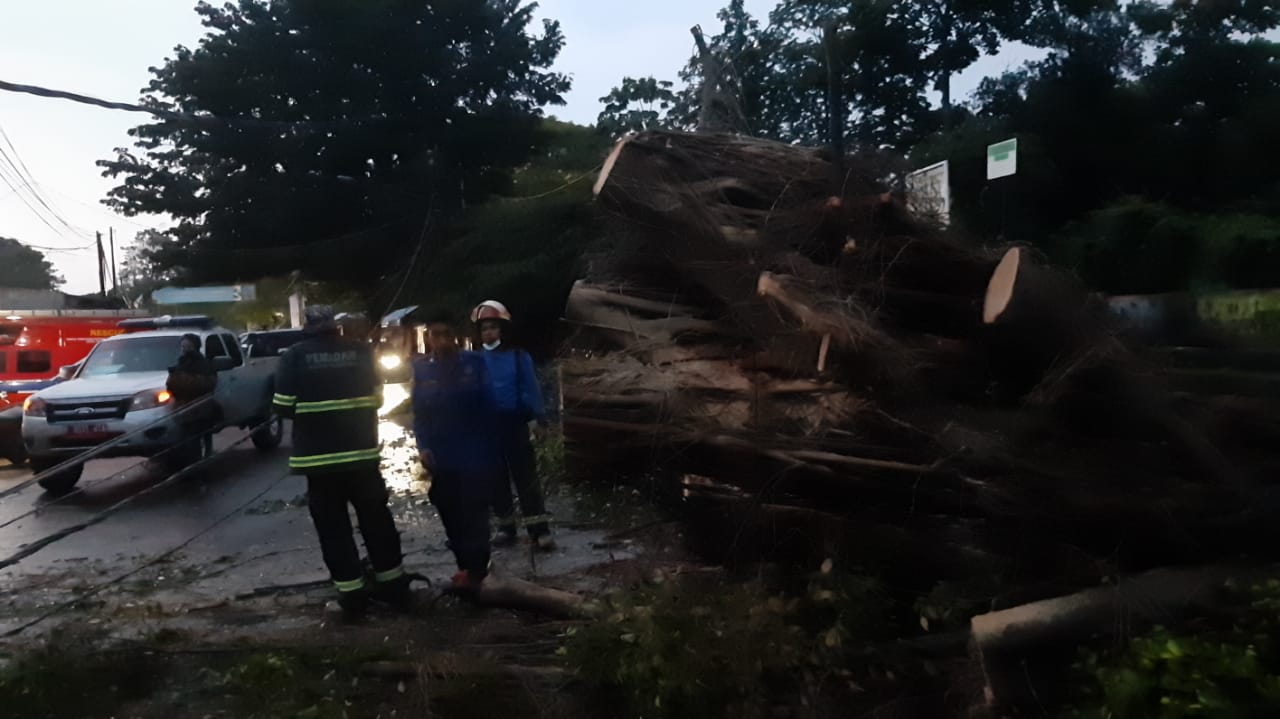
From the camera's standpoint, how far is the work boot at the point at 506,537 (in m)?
7.61

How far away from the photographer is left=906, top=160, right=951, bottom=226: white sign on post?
5879 mm

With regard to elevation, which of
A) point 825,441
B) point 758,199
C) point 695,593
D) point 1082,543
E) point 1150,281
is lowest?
point 695,593

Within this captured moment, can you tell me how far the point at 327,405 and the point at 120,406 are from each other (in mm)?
6898

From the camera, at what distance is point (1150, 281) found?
9164mm

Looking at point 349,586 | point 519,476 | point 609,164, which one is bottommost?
point 349,586

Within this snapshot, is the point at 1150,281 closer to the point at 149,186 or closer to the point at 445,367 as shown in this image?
the point at 445,367

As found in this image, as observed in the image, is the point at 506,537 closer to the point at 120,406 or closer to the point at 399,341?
the point at 120,406

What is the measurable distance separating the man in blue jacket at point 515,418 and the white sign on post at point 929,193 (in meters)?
2.77

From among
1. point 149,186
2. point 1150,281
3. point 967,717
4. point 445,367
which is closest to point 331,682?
point 445,367

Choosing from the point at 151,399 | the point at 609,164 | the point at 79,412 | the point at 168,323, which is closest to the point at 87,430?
the point at 79,412

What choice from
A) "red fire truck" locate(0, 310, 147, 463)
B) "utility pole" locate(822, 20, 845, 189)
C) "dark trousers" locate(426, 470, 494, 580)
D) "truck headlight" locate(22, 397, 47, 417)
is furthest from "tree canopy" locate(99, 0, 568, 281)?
"dark trousers" locate(426, 470, 494, 580)

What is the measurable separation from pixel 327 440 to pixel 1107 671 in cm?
398

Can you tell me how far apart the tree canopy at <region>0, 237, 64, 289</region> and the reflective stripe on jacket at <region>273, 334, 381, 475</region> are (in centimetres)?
6767

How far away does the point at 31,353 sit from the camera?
1538 centimetres
